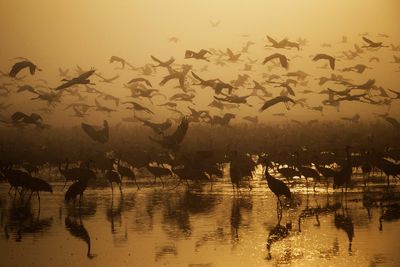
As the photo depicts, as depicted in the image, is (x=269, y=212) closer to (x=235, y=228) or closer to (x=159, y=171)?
(x=235, y=228)

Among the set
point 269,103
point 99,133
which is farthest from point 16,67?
point 269,103

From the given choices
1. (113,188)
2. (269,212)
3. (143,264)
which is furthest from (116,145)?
(143,264)

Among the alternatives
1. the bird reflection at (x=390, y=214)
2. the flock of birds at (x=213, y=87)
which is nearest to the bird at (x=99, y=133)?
the flock of birds at (x=213, y=87)

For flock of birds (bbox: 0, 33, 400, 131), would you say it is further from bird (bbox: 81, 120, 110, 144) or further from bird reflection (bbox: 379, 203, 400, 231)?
bird reflection (bbox: 379, 203, 400, 231)

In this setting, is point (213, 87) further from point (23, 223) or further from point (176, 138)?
point (23, 223)

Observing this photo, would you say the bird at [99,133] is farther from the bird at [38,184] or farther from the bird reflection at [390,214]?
the bird reflection at [390,214]

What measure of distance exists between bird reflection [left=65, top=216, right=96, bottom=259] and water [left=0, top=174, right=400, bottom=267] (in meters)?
0.01

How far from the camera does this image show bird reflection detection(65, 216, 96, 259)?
839cm

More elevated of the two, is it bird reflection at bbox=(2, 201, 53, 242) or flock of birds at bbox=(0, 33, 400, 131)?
flock of birds at bbox=(0, 33, 400, 131)

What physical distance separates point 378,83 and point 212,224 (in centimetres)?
2205

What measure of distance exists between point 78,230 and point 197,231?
1.37 meters

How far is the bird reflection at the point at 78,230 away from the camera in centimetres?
839

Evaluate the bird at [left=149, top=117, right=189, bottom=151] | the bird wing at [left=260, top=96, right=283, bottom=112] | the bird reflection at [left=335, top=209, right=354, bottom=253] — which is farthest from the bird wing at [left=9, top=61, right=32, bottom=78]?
the bird reflection at [left=335, top=209, right=354, bottom=253]

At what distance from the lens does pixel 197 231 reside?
8.97 meters
